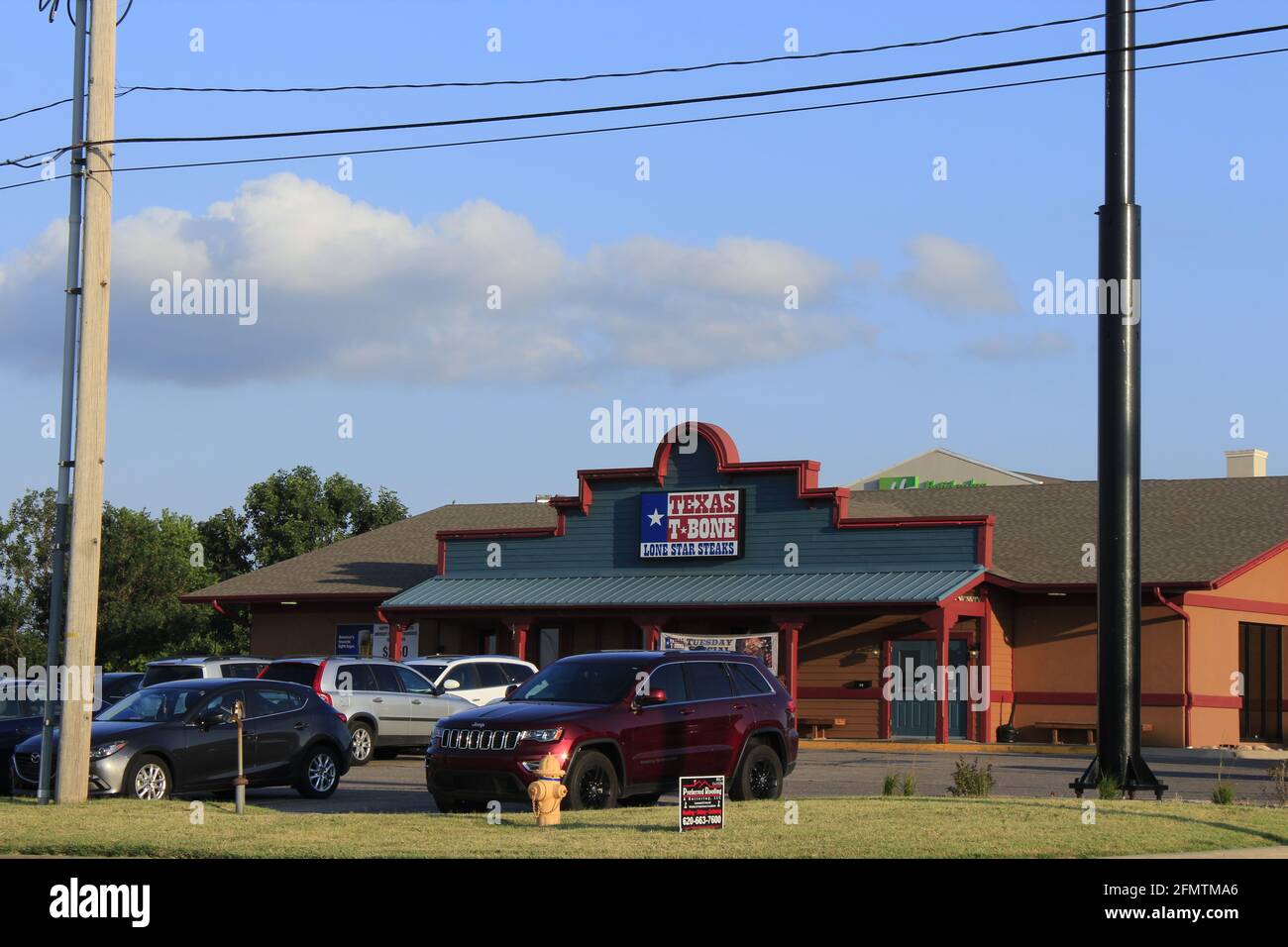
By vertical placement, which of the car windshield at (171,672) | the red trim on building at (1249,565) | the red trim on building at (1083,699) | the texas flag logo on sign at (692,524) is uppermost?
the texas flag logo on sign at (692,524)

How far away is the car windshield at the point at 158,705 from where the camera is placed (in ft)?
66.5

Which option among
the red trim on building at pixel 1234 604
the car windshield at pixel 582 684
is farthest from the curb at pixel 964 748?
the car windshield at pixel 582 684

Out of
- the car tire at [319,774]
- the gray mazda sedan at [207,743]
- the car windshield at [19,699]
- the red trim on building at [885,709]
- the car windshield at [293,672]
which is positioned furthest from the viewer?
the red trim on building at [885,709]

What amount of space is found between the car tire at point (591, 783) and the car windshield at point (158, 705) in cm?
541

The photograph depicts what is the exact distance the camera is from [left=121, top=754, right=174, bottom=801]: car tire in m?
19.5

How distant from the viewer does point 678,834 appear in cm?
1534

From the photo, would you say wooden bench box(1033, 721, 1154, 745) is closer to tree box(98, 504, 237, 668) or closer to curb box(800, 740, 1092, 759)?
curb box(800, 740, 1092, 759)

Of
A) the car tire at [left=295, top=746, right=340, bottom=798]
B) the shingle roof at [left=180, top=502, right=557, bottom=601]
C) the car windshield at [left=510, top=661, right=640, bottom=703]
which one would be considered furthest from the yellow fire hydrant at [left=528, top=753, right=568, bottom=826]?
the shingle roof at [left=180, top=502, right=557, bottom=601]

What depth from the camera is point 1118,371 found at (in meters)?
19.3

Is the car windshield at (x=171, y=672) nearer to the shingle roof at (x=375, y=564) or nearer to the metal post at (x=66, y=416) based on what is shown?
the metal post at (x=66, y=416)

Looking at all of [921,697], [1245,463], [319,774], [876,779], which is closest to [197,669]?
[319,774]

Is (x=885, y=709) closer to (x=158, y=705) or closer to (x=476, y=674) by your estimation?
(x=476, y=674)

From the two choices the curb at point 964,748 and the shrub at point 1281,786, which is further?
the curb at point 964,748
